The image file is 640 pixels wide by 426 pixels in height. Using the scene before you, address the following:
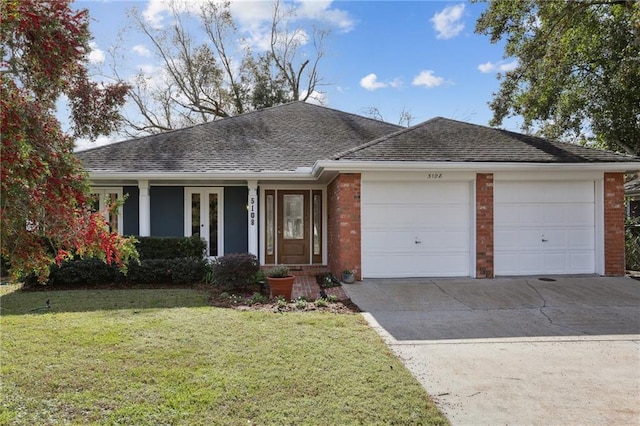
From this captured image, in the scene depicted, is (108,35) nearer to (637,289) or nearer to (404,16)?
(404,16)

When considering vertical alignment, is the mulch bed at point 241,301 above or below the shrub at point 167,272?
below

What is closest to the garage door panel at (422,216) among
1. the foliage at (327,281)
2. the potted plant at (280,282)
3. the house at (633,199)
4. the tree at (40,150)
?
the foliage at (327,281)

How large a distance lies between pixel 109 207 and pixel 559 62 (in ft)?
55.7

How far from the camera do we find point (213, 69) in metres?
26.9

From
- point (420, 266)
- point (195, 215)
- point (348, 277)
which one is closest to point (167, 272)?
point (195, 215)

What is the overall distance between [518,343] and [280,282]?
426 centimetres

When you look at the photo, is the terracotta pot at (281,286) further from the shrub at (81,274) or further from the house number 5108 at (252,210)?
the shrub at (81,274)

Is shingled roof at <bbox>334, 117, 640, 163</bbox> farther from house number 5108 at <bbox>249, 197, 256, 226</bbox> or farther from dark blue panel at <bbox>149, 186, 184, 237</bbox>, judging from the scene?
dark blue panel at <bbox>149, 186, 184, 237</bbox>

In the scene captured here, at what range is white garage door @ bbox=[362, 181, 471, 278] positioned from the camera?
381 inches

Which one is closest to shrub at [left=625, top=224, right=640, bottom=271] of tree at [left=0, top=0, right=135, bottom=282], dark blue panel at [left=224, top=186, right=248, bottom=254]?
dark blue panel at [left=224, top=186, right=248, bottom=254]

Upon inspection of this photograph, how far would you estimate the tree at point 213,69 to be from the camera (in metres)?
26.6

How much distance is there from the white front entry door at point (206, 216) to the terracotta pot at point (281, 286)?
15.3ft

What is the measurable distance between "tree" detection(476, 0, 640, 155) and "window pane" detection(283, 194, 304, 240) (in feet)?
30.7

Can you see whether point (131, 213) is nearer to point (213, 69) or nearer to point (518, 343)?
point (518, 343)
